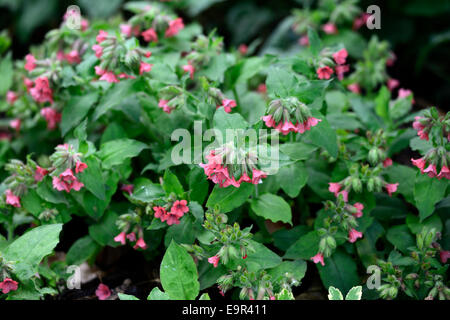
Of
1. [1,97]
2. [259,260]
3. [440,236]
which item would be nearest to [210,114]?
[259,260]

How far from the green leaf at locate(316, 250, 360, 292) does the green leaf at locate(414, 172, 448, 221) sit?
391 millimetres

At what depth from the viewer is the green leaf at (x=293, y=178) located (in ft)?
7.89

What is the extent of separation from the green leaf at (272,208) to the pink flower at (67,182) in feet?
2.63

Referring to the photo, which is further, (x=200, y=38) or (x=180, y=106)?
(x=200, y=38)

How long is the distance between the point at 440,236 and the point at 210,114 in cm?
118

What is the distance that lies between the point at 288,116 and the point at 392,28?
2.58 meters

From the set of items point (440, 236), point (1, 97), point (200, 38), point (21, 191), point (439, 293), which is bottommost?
point (439, 293)

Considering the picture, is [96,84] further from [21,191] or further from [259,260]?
[259,260]

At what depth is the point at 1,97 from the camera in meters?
3.59

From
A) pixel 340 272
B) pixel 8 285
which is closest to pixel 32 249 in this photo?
pixel 8 285

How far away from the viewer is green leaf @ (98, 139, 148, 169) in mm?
2416

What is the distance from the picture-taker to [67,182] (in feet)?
7.64

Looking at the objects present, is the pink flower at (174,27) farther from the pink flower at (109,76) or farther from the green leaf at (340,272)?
the green leaf at (340,272)

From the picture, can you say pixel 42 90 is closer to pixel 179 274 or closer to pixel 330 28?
pixel 179 274
